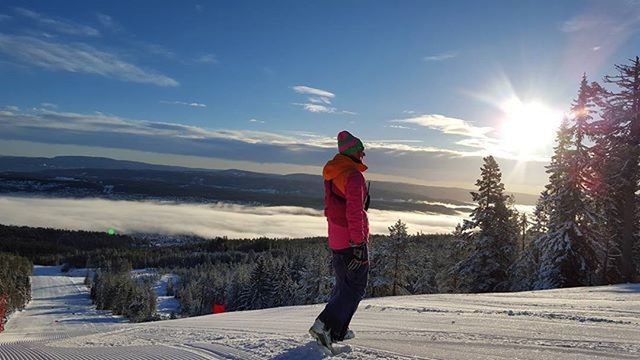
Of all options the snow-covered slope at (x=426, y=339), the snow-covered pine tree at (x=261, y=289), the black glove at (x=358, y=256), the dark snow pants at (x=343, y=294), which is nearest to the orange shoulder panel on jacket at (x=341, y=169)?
the black glove at (x=358, y=256)

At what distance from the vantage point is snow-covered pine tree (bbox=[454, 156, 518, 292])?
28031mm

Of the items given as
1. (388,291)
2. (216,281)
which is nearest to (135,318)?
(216,281)

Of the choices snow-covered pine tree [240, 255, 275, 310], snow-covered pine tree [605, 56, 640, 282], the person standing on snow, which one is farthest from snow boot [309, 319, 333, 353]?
snow-covered pine tree [240, 255, 275, 310]

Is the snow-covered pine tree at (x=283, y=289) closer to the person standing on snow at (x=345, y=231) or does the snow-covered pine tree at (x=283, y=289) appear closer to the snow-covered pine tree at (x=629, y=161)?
the snow-covered pine tree at (x=629, y=161)

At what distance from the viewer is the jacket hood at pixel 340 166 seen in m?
5.13

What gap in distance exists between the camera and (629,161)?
2233 centimetres

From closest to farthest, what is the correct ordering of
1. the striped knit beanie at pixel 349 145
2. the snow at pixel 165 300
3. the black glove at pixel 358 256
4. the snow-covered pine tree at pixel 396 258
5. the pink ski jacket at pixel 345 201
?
the pink ski jacket at pixel 345 201
the black glove at pixel 358 256
the striped knit beanie at pixel 349 145
the snow-covered pine tree at pixel 396 258
the snow at pixel 165 300

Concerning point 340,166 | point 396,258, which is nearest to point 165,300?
point 396,258

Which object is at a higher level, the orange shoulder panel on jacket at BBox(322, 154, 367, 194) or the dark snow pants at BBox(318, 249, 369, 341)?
the orange shoulder panel on jacket at BBox(322, 154, 367, 194)

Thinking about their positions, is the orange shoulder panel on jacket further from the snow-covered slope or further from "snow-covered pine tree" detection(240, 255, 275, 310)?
"snow-covered pine tree" detection(240, 255, 275, 310)

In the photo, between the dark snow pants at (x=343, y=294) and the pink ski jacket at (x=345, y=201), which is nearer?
the pink ski jacket at (x=345, y=201)

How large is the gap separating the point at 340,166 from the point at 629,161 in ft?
72.6

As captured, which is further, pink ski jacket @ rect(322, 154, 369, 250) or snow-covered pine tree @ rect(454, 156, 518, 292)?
snow-covered pine tree @ rect(454, 156, 518, 292)

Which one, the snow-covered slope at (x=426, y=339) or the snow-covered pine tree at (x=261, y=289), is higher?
the snow-covered slope at (x=426, y=339)
